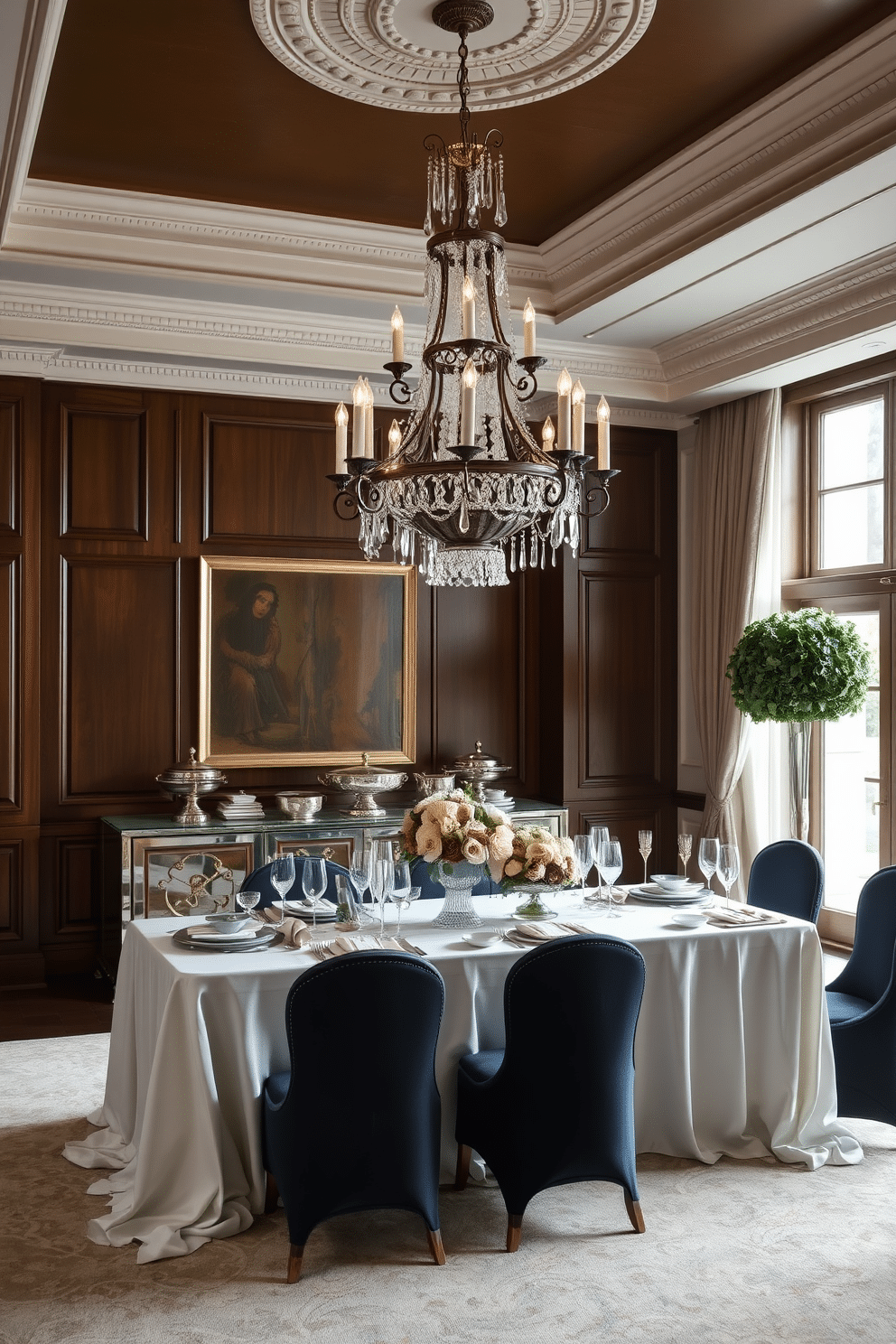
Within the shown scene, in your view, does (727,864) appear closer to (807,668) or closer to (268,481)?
(807,668)

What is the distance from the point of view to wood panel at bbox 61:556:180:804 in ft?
20.6

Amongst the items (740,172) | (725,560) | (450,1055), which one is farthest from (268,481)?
(450,1055)

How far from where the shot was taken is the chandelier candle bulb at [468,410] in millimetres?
3305

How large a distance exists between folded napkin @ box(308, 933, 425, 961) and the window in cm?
337

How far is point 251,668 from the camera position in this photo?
21.6ft

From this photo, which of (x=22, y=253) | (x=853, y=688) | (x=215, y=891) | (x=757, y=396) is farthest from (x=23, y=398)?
(x=853, y=688)

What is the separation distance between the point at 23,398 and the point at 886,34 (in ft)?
13.7

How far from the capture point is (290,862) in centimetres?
399

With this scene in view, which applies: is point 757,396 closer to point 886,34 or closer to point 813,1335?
point 886,34

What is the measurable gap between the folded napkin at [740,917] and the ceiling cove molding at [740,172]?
2.64 m

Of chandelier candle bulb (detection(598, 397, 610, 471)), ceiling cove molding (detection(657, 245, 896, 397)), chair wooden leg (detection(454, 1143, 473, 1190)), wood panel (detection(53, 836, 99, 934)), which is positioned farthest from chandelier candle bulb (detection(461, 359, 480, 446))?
wood panel (detection(53, 836, 99, 934))

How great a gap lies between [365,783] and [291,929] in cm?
260

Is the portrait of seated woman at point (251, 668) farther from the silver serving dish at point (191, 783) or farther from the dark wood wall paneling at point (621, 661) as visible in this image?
the dark wood wall paneling at point (621, 661)

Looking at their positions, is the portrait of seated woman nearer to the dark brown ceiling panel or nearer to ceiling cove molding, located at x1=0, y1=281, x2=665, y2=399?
ceiling cove molding, located at x1=0, y1=281, x2=665, y2=399
